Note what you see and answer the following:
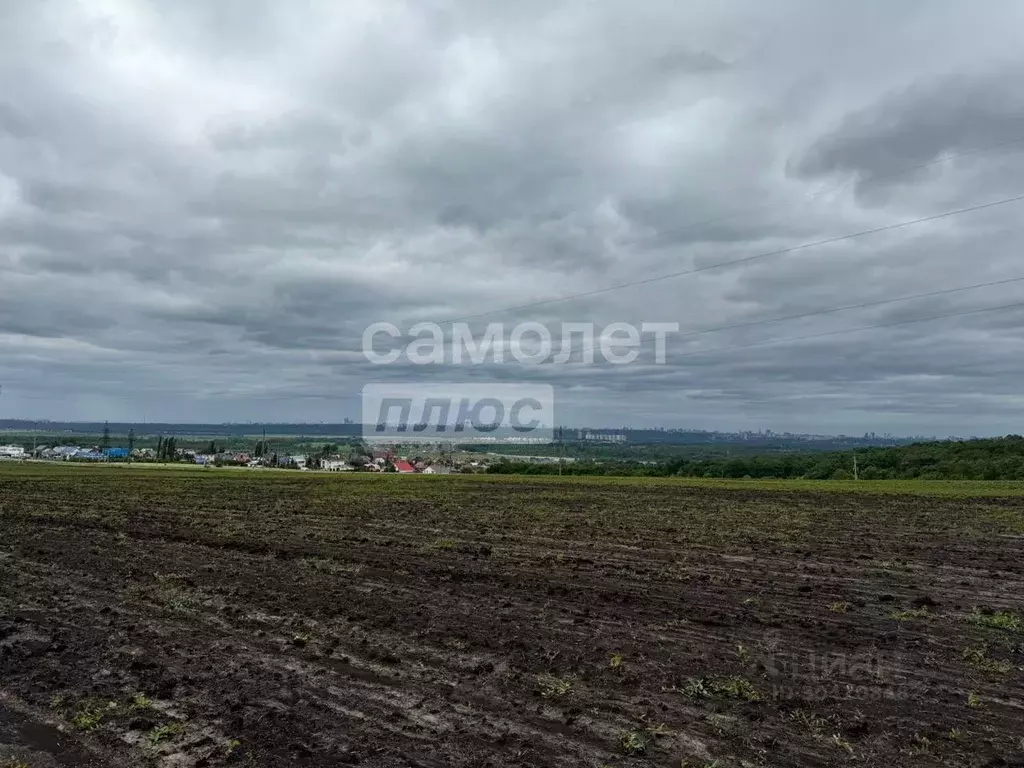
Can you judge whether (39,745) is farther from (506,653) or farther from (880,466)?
(880,466)

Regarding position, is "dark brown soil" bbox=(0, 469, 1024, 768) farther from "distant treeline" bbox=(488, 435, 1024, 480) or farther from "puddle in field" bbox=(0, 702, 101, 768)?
"distant treeline" bbox=(488, 435, 1024, 480)

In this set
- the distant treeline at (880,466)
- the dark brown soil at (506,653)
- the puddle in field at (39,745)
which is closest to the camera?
the puddle in field at (39,745)

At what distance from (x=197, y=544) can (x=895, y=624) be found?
1539 cm

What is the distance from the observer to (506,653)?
8336 mm

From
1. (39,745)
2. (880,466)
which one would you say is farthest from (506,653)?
(880,466)

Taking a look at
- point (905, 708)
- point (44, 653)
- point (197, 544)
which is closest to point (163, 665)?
point (44, 653)

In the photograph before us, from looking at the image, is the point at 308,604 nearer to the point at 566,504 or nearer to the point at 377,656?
the point at 377,656

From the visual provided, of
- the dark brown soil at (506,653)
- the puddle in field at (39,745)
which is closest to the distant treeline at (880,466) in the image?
the dark brown soil at (506,653)

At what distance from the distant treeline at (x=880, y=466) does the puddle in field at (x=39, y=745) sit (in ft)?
227

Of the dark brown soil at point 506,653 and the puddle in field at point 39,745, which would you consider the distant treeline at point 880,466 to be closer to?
the dark brown soil at point 506,653

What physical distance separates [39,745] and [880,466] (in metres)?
78.9

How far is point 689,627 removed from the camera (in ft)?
31.2

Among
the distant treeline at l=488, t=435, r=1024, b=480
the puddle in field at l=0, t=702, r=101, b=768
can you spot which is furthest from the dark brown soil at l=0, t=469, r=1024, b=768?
the distant treeline at l=488, t=435, r=1024, b=480

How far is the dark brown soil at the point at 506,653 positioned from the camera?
5883 mm
